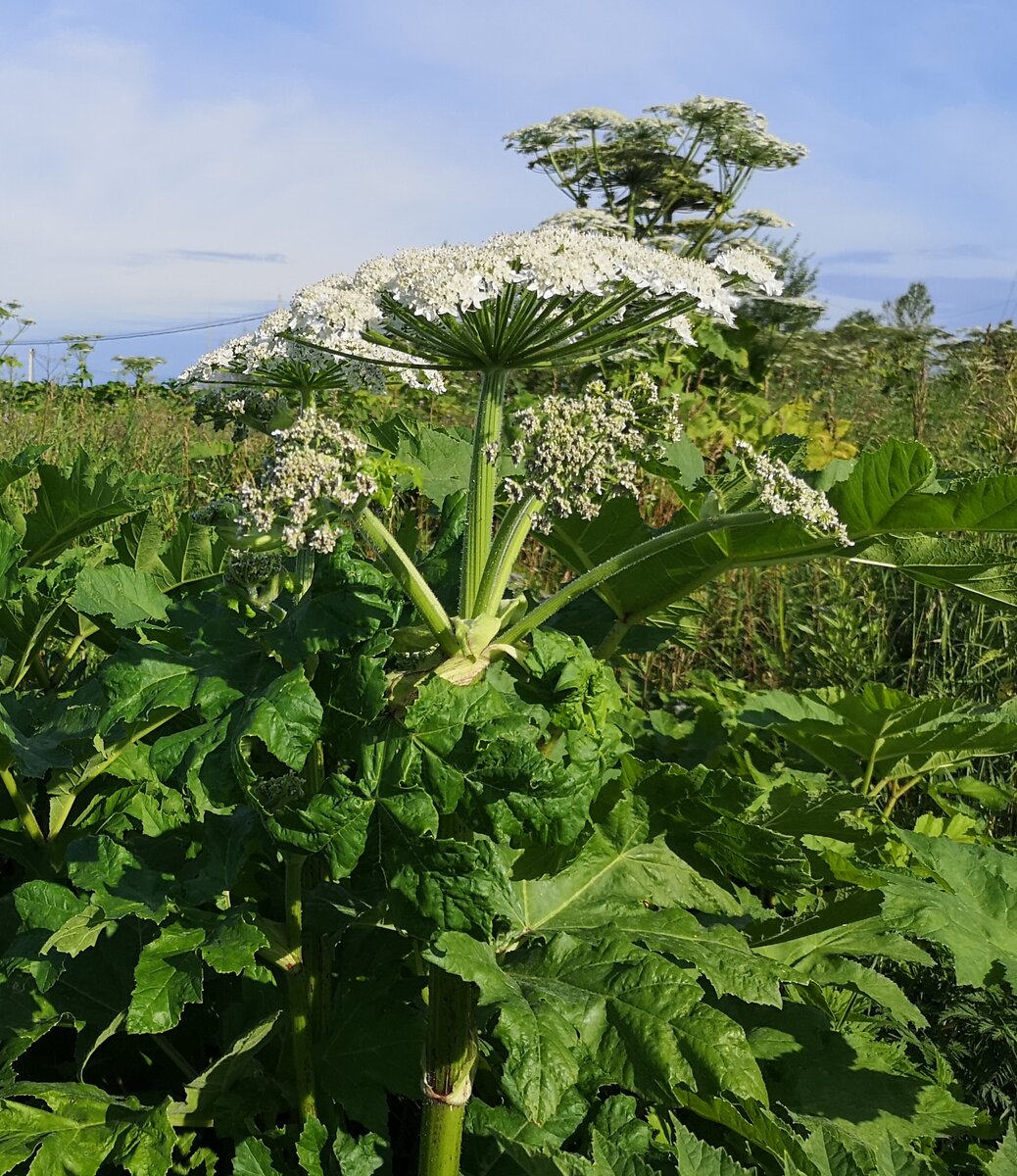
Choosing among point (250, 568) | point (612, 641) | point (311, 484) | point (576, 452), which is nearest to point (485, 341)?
point (576, 452)

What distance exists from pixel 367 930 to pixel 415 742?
0.71 metres

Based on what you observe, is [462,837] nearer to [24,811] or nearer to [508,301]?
[508,301]

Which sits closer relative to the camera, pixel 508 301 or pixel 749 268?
Answer: pixel 508 301

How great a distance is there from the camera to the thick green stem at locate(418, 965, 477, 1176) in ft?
5.71

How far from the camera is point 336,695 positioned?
62.7 inches

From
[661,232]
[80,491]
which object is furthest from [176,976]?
[661,232]

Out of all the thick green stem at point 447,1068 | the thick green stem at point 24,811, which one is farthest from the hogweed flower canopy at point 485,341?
the thick green stem at point 24,811

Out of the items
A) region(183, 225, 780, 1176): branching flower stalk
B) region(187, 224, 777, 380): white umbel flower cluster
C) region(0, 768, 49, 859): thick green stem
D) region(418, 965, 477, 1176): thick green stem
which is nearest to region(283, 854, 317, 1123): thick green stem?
region(183, 225, 780, 1176): branching flower stalk

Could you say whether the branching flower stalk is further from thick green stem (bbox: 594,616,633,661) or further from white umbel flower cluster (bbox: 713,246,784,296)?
thick green stem (bbox: 594,616,633,661)

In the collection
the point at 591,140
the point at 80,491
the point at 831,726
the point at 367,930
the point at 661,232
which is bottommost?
the point at 367,930

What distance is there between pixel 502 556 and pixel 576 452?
204 mm

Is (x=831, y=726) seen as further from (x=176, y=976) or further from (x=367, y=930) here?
(x=176, y=976)

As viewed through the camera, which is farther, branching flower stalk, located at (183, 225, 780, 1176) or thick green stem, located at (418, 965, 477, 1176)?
thick green stem, located at (418, 965, 477, 1176)

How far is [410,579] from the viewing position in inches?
63.7
